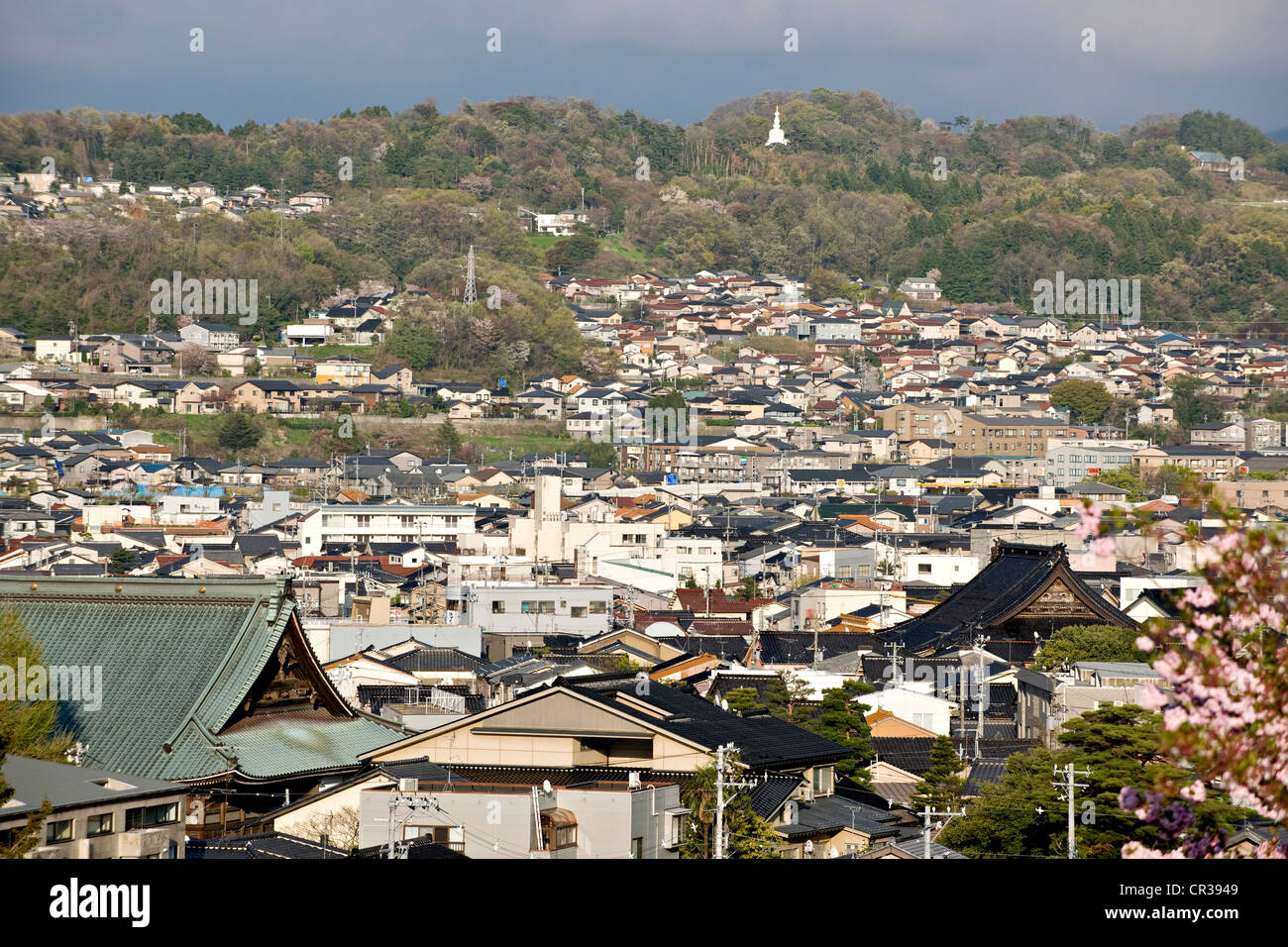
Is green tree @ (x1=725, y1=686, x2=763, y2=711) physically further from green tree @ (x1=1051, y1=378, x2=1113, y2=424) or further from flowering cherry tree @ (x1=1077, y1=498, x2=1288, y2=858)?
green tree @ (x1=1051, y1=378, x2=1113, y2=424)

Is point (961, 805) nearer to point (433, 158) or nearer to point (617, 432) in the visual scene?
point (617, 432)

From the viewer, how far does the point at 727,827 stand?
309 inches

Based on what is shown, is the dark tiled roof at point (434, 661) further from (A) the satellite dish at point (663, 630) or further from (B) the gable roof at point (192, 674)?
(B) the gable roof at point (192, 674)

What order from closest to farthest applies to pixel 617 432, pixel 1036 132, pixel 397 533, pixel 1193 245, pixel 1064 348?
pixel 397 533 < pixel 617 432 < pixel 1064 348 < pixel 1193 245 < pixel 1036 132

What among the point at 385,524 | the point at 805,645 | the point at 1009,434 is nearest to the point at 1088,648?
the point at 805,645

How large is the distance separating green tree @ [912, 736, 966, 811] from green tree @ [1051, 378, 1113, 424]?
4057 centimetres

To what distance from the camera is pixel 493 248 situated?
2544 inches

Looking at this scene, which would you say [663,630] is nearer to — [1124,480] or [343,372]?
[1124,480]

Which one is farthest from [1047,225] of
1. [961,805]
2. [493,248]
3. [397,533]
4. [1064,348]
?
[961,805]

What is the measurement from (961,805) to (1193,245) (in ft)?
214

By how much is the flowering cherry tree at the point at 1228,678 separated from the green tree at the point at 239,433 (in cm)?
4136

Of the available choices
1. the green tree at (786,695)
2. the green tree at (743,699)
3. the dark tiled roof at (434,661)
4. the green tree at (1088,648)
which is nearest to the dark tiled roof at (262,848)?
the green tree at (786,695)

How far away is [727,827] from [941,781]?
3.76 metres

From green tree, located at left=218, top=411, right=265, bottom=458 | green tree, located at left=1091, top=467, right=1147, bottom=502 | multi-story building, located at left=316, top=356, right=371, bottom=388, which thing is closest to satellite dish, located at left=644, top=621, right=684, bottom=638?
green tree, located at left=1091, top=467, right=1147, bottom=502
